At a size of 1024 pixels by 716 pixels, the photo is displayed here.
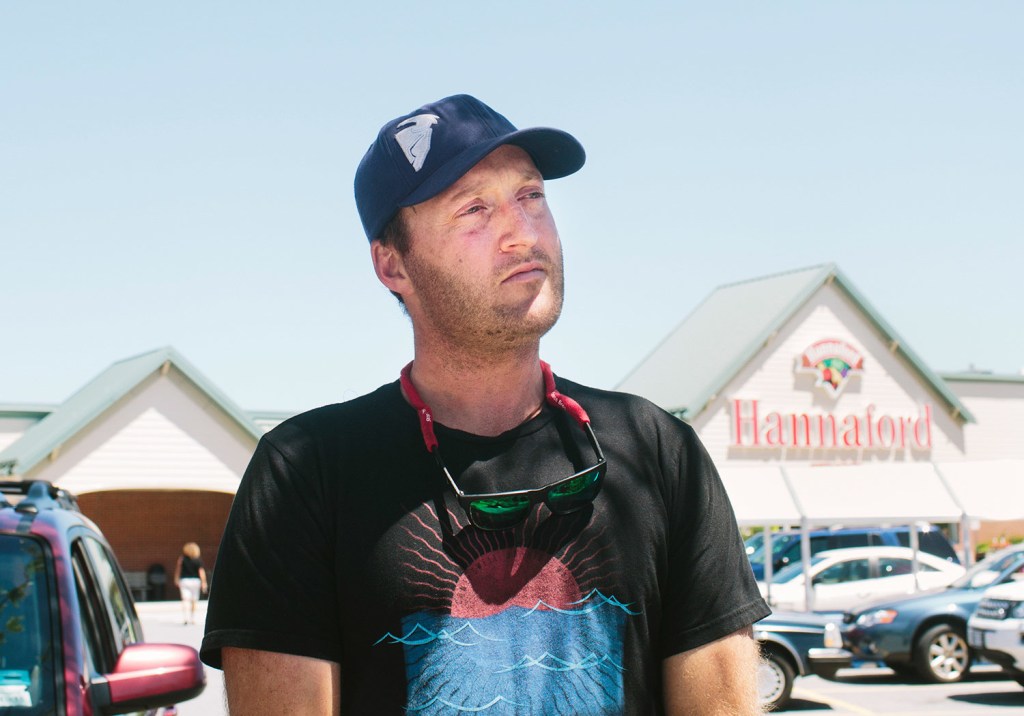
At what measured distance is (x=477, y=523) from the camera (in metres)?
2.06

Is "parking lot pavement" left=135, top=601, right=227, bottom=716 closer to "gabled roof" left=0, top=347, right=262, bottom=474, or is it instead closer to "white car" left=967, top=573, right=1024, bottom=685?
"gabled roof" left=0, top=347, right=262, bottom=474

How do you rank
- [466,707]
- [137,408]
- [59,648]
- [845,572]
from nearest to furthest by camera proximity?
[466,707]
[59,648]
[845,572]
[137,408]

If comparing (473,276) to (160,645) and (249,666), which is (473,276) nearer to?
(249,666)

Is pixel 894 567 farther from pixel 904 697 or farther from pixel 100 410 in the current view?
pixel 100 410

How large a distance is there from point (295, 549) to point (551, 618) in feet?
1.35

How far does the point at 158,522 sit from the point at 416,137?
35153 millimetres

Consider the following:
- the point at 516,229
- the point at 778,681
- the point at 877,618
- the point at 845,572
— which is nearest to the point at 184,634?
the point at 845,572

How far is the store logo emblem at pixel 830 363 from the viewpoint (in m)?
36.9

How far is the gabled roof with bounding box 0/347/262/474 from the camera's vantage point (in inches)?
1139

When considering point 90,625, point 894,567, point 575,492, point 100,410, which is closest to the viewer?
point 575,492

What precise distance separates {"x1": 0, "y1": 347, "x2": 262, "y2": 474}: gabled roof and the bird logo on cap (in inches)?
1075

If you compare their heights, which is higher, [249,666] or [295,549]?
[295,549]

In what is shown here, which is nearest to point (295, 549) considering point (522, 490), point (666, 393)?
point (522, 490)

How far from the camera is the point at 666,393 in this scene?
36.8 metres
